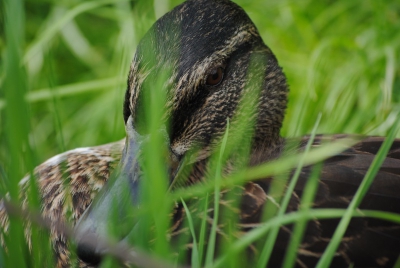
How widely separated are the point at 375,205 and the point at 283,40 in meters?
1.52

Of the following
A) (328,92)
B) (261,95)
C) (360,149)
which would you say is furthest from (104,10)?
(360,149)

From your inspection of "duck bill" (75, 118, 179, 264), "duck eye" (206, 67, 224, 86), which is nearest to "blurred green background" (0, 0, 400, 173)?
"duck eye" (206, 67, 224, 86)

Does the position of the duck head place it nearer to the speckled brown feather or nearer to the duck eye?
the duck eye

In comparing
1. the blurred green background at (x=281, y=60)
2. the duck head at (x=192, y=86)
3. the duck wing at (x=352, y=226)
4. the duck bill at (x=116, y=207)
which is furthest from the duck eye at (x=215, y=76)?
the blurred green background at (x=281, y=60)

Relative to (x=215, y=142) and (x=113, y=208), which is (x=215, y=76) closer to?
(x=215, y=142)

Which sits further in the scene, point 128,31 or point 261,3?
point 261,3

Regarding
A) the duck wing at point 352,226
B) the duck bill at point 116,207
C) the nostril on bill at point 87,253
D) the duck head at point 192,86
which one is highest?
the duck head at point 192,86

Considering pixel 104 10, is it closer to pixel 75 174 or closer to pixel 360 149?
pixel 75 174

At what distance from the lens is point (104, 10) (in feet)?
9.83

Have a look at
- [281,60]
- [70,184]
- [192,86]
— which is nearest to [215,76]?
[192,86]

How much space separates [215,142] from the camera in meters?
1.72

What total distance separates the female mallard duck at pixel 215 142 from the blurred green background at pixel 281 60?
37 cm

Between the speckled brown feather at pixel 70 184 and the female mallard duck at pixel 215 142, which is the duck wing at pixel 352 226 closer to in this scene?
the female mallard duck at pixel 215 142

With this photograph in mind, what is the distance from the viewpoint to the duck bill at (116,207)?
4.28 feet
